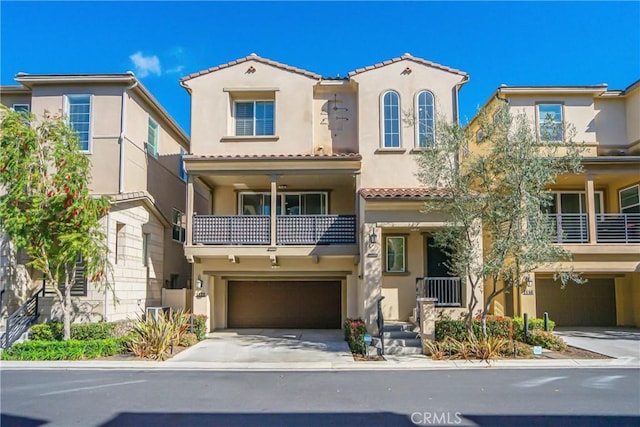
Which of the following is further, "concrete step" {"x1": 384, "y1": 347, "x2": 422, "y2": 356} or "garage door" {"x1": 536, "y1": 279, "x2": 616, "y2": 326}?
"garage door" {"x1": 536, "y1": 279, "x2": 616, "y2": 326}

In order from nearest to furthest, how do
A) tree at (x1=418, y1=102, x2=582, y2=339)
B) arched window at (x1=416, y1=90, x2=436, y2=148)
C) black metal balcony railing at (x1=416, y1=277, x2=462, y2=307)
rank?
tree at (x1=418, y1=102, x2=582, y2=339), black metal balcony railing at (x1=416, y1=277, x2=462, y2=307), arched window at (x1=416, y1=90, x2=436, y2=148)

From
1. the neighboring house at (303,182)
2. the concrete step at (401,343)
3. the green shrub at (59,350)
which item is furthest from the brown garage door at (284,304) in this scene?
the green shrub at (59,350)

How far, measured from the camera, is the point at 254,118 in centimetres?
1825

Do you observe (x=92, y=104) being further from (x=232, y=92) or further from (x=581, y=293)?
(x=581, y=293)

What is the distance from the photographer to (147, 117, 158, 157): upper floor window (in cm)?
1903

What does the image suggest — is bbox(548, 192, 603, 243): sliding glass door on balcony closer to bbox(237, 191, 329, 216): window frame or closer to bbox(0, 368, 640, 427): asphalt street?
bbox(0, 368, 640, 427): asphalt street

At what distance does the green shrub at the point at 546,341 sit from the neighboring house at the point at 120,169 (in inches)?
467

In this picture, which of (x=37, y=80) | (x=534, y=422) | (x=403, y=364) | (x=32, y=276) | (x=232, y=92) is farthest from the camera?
(x=232, y=92)

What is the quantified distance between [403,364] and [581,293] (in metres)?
10.3

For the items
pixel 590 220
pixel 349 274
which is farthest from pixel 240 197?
pixel 590 220

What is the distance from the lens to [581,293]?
18.8 meters

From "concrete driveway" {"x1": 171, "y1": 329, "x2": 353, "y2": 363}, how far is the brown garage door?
2.03 feet

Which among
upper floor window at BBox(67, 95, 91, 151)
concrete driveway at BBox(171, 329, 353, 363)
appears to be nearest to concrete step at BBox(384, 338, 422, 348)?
concrete driveway at BBox(171, 329, 353, 363)

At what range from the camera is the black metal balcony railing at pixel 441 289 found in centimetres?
1584
